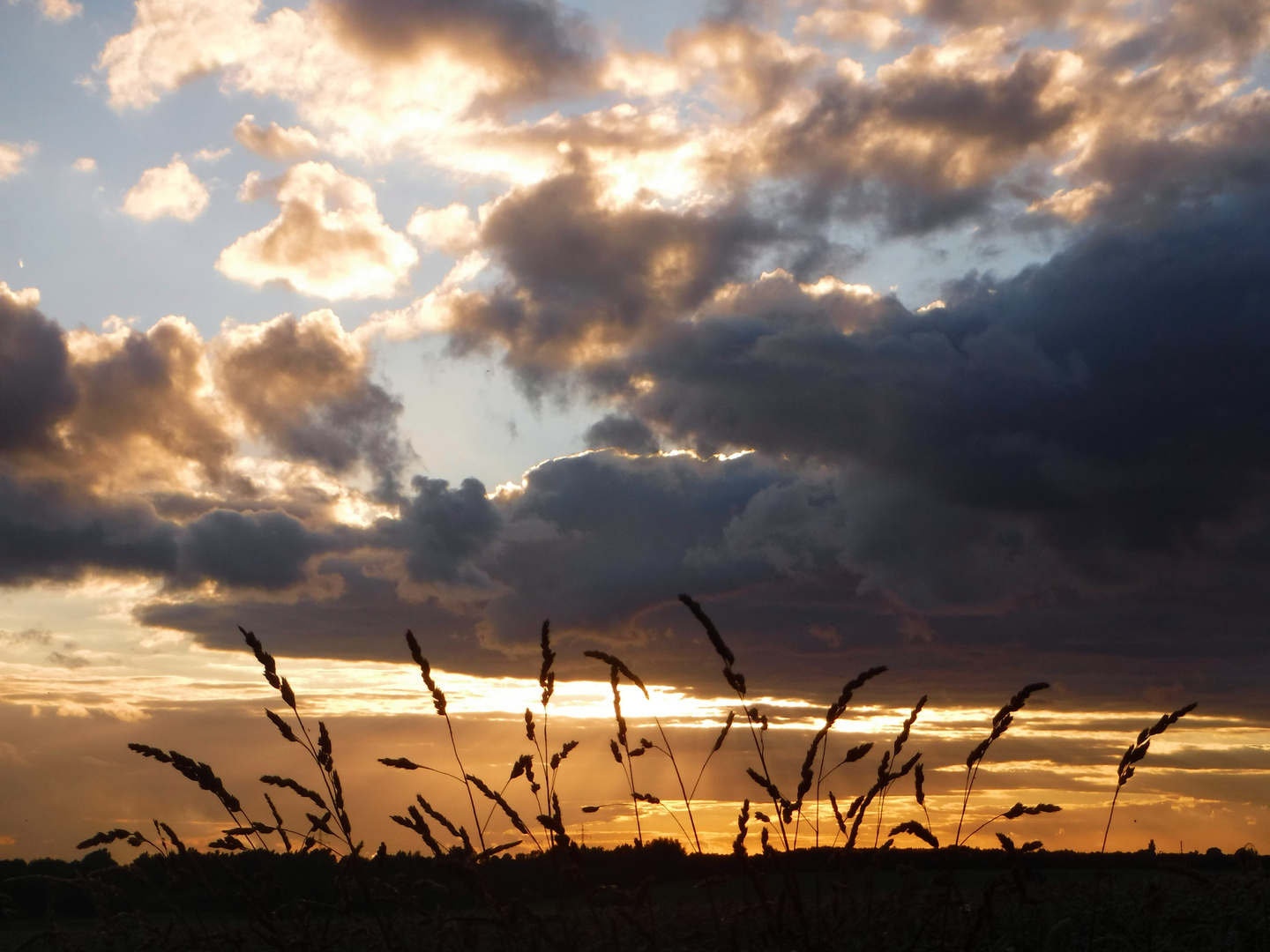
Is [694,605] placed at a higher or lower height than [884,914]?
higher

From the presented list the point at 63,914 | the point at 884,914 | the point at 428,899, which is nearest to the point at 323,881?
the point at 428,899

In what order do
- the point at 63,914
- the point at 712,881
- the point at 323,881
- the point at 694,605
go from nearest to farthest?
the point at 694,605
the point at 712,881
the point at 323,881
the point at 63,914

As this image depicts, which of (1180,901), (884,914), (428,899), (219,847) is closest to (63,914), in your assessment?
(428,899)

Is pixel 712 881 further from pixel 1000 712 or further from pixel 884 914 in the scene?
pixel 884 914

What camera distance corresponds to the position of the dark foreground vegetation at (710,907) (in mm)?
4051

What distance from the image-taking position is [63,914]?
34.6 ft

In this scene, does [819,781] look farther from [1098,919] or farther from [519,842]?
[1098,919]

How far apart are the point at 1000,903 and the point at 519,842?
4124mm

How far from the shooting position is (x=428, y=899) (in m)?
10.1

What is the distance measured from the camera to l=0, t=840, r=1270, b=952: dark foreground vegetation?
13.3 ft

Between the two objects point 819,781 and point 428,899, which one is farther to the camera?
point 428,899

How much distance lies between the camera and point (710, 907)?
21.1 feet

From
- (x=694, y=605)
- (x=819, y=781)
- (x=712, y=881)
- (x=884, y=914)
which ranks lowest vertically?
(x=884, y=914)

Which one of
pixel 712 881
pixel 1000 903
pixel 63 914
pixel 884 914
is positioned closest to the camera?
pixel 712 881
